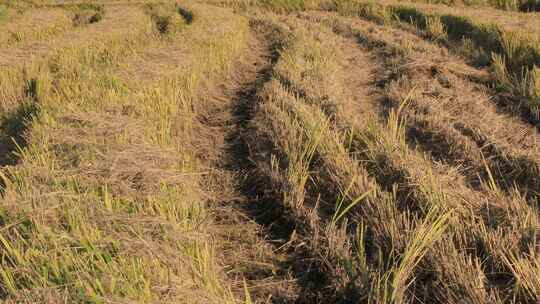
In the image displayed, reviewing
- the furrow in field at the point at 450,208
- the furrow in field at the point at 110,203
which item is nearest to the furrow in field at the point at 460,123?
the furrow in field at the point at 450,208

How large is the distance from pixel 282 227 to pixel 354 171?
56 centimetres

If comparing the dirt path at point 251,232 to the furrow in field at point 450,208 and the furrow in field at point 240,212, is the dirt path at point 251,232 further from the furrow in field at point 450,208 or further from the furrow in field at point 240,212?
the furrow in field at point 450,208

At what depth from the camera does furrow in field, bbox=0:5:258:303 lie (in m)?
1.68

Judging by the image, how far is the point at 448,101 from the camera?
433 cm

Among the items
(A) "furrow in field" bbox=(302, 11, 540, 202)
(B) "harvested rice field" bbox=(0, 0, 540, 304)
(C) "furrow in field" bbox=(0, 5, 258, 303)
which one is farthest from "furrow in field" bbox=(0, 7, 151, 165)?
(A) "furrow in field" bbox=(302, 11, 540, 202)

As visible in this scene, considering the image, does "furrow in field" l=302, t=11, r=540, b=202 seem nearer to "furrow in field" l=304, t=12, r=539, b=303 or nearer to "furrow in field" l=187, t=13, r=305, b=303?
"furrow in field" l=304, t=12, r=539, b=303

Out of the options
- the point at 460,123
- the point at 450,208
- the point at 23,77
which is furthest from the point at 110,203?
the point at 23,77

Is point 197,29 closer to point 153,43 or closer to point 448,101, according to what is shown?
point 153,43

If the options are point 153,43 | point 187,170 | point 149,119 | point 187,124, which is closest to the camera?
point 187,170

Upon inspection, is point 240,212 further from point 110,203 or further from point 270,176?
point 110,203

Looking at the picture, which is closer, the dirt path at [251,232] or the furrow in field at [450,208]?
the furrow in field at [450,208]

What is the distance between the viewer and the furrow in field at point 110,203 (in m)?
1.68

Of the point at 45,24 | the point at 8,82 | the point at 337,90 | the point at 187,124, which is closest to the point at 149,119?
the point at 187,124

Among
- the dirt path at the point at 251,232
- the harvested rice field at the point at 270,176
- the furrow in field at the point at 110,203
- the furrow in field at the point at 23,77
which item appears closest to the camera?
the furrow in field at the point at 110,203
